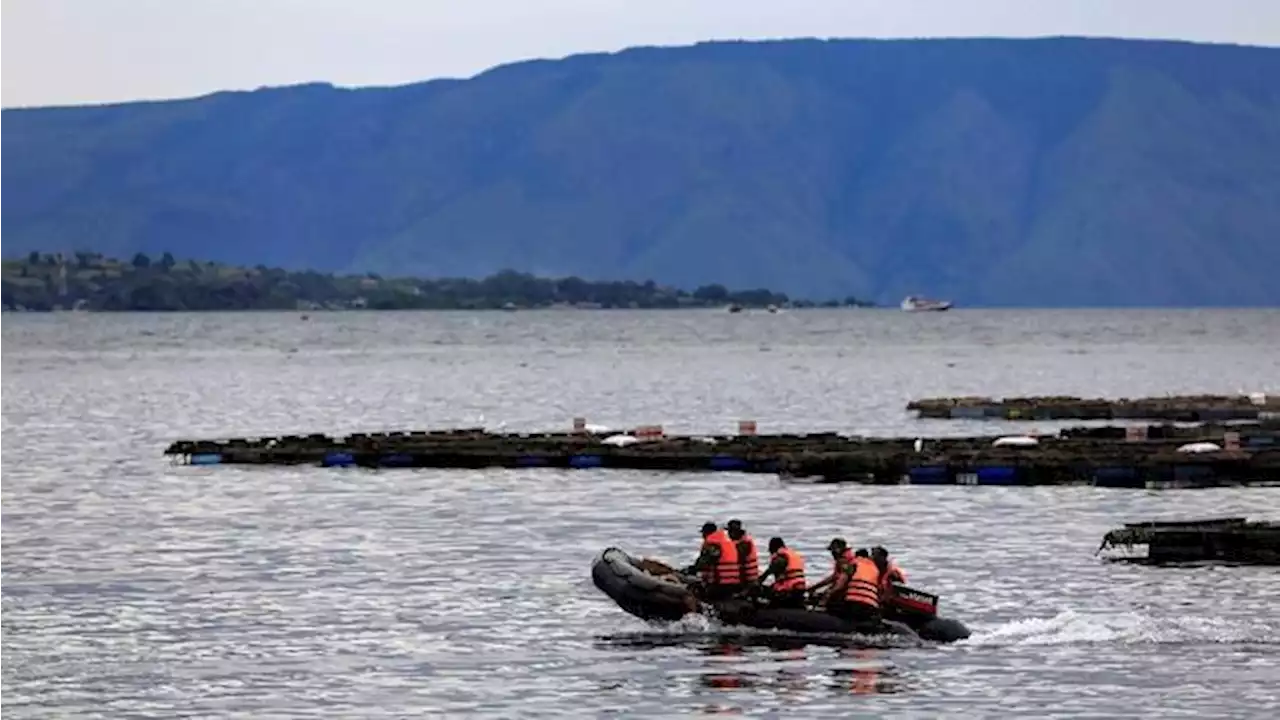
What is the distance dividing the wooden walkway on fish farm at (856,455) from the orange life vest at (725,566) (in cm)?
2876

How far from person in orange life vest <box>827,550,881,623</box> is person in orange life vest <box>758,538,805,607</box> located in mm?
900

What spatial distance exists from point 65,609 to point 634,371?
13532 centimetres

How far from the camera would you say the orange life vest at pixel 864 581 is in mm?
46250

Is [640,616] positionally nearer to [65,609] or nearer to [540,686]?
[540,686]

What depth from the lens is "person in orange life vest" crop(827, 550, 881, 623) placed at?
46250mm

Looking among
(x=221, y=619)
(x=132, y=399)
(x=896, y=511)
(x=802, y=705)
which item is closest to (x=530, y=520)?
(x=896, y=511)

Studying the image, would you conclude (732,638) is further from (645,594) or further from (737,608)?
(645,594)

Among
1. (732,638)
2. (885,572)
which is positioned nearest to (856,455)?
(732,638)

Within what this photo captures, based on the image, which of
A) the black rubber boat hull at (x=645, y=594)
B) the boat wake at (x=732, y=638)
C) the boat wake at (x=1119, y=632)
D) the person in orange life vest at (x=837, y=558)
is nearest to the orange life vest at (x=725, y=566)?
the black rubber boat hull at (x=645, y=594)

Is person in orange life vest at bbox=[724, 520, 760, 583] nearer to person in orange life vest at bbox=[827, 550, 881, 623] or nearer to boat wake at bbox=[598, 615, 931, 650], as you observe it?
boat wake at bbox=[598, 615, 931, 650]

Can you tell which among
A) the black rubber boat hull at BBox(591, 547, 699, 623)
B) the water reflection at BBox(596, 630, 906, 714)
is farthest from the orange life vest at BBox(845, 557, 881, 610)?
the black rubber boat hull at BBox(591, 547, 699, 623)

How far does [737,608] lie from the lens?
47.8 meters

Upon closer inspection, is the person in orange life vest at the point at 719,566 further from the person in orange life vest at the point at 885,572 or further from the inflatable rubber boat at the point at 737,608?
the person in orange life vest at the point at 885,572

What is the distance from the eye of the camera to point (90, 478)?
87.6 m
